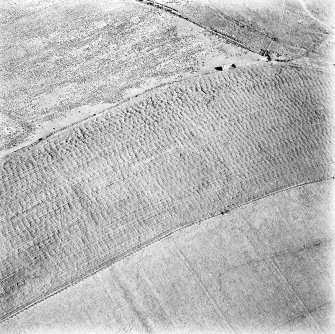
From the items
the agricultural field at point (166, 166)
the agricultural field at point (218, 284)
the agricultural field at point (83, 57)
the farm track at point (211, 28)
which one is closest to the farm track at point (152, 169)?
the agricultural field at point (166, 166)

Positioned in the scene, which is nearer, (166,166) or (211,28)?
(166,166)

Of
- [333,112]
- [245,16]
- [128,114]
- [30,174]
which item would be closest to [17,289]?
[30,174]

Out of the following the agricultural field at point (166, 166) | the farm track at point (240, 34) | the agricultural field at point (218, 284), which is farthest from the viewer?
the farm track at point (240, 34)

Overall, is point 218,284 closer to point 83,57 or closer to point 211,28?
point 83,57

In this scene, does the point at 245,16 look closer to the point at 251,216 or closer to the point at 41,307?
the point at 251,216

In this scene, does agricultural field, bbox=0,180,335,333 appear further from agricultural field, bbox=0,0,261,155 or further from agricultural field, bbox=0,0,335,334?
agricultural field, bbox=0,0,261,155

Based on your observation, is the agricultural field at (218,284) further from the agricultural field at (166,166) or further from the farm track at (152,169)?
the farm track at (152,169)

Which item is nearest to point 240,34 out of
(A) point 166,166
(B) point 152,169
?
(A) point 166,166
